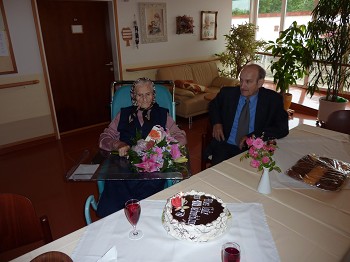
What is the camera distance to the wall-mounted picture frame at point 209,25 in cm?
545

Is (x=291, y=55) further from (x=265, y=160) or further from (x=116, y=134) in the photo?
(x=265, y=160)

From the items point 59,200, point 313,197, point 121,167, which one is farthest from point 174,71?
point 313,197

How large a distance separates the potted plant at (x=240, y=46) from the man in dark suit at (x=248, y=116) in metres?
3.46

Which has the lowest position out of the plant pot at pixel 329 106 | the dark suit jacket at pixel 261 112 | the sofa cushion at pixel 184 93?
the plant pot at pixel 329 106

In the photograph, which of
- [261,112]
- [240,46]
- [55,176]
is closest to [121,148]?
[261,112]

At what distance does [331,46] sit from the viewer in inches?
153

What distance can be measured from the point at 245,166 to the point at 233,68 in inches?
182

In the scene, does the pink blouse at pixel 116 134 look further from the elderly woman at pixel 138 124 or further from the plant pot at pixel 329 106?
the plant pot at pixel 329 106

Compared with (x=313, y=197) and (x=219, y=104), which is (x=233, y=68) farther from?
(x=313, y=197)

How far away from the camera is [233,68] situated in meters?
5.85

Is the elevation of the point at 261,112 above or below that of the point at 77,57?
below

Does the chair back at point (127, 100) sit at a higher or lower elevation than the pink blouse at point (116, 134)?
higher

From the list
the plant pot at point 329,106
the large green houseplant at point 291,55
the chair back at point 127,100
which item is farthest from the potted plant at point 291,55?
the chair back at point 127,100

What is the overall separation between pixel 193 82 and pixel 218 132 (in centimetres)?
307
